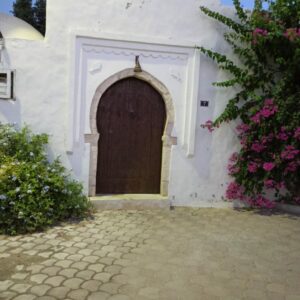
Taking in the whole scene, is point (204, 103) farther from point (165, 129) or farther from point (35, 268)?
point (35, 268)

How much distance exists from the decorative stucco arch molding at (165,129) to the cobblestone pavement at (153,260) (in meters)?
0.78

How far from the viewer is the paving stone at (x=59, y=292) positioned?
3.50m

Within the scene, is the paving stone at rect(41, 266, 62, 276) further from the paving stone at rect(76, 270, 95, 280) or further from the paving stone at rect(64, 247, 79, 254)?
the paving stone at rect(64, 247, 79, 254)

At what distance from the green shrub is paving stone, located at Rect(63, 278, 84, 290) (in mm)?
1515

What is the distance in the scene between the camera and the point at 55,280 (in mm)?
3799

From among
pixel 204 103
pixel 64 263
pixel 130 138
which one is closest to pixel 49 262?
pixel 64 263

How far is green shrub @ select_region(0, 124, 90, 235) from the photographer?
5098 mm

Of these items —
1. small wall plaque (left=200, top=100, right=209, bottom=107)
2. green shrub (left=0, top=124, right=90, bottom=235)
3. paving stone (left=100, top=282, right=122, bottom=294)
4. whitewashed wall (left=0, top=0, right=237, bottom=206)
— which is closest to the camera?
paving stone (left=100, top=282, right=122, bottom=294)

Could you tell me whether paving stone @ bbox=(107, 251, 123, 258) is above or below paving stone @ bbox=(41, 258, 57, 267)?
above

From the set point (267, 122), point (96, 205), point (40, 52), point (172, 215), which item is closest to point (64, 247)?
point (96, 205)

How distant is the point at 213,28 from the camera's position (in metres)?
6.82

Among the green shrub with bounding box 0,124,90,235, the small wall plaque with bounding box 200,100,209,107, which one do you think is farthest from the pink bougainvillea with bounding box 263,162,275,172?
the green shrub with bounding box 0,124,90,235

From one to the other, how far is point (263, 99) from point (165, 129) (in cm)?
178

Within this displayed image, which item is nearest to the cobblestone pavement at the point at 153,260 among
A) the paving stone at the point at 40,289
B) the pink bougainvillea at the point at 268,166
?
the paving stone at the point at 40,289
